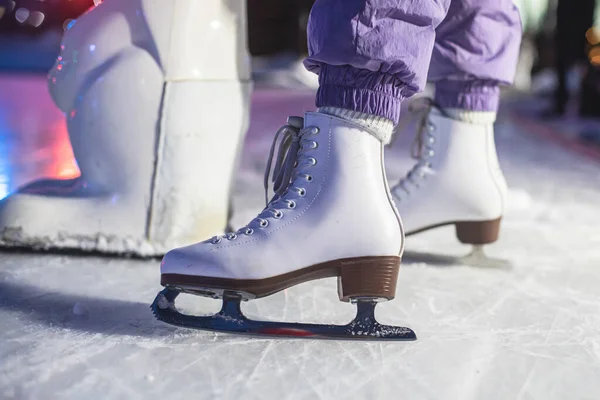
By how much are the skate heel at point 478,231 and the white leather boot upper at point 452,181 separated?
0.01 meters

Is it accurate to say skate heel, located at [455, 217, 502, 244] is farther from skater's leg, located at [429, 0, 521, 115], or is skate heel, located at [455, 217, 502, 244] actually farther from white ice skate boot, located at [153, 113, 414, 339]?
white ice skate boot, located at [153, 113, 414, 339]

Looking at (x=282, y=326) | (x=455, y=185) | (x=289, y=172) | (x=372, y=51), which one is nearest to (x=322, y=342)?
(x=282, y=326)

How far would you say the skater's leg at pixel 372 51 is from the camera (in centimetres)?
67

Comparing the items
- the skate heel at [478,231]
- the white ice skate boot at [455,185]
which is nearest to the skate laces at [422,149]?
the white ice skate boot at [455,185]

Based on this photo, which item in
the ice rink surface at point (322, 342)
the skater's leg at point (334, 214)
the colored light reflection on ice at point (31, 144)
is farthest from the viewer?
the colored light reflection on ice at point (31, 144)

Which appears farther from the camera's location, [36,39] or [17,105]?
[36,39]

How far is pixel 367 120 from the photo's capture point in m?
0.73

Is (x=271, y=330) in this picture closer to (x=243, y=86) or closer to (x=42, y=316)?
(x=42, y=316)

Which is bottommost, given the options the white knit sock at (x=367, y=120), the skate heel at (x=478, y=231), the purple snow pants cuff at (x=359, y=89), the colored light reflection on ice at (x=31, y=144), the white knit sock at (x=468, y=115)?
the colored light reflection on ice at (x=31, y=144)

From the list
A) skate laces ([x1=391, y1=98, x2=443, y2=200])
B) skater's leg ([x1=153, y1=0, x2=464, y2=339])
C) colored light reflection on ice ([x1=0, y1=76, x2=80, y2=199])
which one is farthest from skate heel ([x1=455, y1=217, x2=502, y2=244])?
colored light reflection on ice ([x1=0, y1=76, x2=80, y2=199])

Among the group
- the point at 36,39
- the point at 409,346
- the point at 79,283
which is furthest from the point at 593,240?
the point at 36,39

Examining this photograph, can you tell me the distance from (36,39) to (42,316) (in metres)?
7.43

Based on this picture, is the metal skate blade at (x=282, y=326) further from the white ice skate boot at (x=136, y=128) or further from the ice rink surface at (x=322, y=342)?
the white ice skate boot at (x=136, y=128)

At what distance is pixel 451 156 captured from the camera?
1.04 meters
